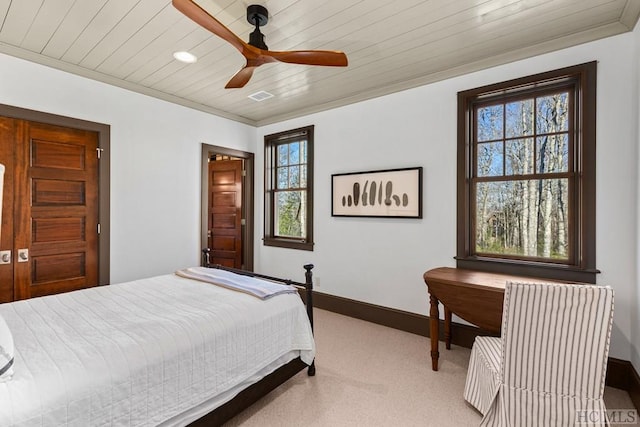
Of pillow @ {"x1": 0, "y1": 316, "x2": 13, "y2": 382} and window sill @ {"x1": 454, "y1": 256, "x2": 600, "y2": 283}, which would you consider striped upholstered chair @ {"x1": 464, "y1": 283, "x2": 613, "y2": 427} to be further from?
pillow @ {"x1": 0, "y1": 316, "x2": 13, "y2": 382}

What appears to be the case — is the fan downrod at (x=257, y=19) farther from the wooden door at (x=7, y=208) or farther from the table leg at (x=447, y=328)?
the table leg at (x=447, y=328)

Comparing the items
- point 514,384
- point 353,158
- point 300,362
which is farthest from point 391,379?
point 353,158

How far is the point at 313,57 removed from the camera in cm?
215

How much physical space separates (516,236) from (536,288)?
1.44m

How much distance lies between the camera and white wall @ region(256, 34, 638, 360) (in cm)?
229

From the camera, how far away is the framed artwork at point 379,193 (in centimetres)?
329

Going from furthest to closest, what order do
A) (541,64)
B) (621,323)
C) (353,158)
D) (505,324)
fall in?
(353,158) → (541,64) → (621,323) → (505,324)

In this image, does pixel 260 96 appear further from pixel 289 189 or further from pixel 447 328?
pixel 447 328

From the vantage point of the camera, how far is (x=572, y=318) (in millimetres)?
1521

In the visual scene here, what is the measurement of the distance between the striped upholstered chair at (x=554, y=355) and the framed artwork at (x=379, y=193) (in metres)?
1.73

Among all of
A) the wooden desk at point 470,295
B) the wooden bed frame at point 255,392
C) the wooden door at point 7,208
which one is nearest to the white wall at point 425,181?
the wooden desk at point 470,295

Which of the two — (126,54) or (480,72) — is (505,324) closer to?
(480,72)

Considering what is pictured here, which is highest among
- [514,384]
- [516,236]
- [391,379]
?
[516,236]

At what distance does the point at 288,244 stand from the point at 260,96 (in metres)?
2.00
